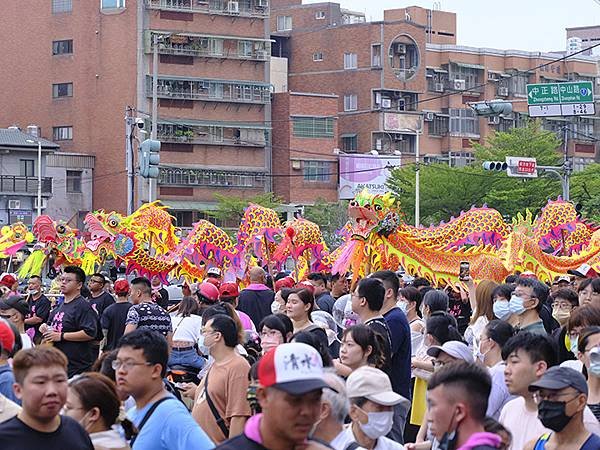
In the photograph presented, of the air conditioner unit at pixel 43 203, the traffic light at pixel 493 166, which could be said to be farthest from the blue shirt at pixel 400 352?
the air conditioner unit at pixel 43 203

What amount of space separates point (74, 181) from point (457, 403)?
56113 millimetres

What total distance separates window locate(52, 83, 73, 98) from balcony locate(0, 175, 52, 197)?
7224 millimetres

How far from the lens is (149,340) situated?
6598 mm

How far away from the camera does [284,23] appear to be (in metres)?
71.5

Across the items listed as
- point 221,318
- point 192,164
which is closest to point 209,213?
point 192,164

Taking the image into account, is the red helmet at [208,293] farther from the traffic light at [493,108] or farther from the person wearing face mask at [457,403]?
the traffic light at [493,108]

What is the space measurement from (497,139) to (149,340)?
51.1 m

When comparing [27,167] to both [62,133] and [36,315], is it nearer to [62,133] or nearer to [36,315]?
[62,133]

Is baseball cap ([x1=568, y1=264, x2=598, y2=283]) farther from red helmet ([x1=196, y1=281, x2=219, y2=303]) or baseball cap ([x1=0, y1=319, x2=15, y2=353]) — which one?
baseball cap ([x1=0, y1=319, x2=15, y2=353])

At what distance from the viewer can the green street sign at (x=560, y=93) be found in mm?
26844

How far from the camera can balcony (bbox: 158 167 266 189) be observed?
6072 centimetres

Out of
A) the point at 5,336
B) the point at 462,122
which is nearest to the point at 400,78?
the point at 462,122

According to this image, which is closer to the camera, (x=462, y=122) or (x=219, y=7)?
(x=219, y=7)

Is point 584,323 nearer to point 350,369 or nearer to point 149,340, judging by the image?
point 350,369
